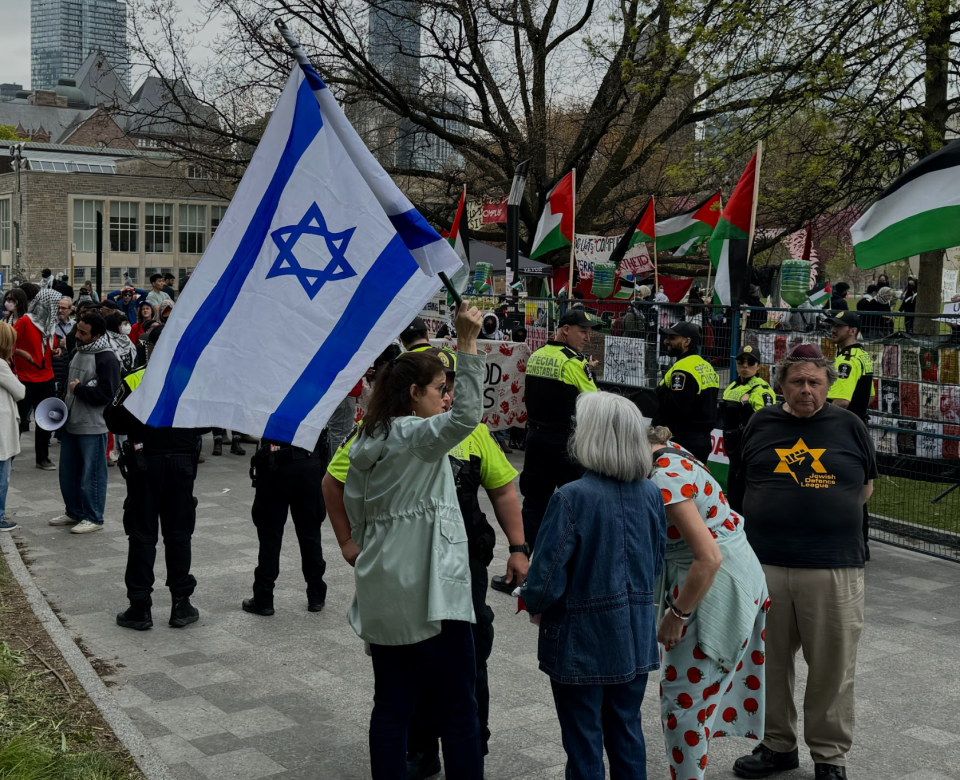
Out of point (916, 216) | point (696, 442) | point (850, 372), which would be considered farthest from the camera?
point (696, 442)

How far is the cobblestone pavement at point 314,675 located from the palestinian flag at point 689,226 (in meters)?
6.33

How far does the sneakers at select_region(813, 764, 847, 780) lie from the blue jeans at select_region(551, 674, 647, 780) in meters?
1.16

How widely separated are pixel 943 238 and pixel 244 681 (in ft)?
16.0

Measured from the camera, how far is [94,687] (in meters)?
5.53

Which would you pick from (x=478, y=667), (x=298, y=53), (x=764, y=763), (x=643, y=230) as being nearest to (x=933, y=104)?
(x=643, y=230)

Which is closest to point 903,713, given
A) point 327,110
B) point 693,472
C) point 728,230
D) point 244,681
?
point 693,472

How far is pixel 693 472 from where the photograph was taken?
4086mm

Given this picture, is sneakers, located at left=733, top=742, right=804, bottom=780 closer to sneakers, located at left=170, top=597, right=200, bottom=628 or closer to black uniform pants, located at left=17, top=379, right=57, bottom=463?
sneakers, located at left=170, top=597, right=200, bottom=628

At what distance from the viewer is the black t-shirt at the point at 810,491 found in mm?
4625

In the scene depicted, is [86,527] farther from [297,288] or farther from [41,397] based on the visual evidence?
[297,288]

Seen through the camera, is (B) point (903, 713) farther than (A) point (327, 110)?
Yes

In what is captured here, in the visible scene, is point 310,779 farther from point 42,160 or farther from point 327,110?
point 42,160

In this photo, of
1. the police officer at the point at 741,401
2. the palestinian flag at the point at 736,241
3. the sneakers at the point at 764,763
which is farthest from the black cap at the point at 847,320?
the sneakers at the point at 764,763

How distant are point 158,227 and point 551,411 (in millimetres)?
83817
